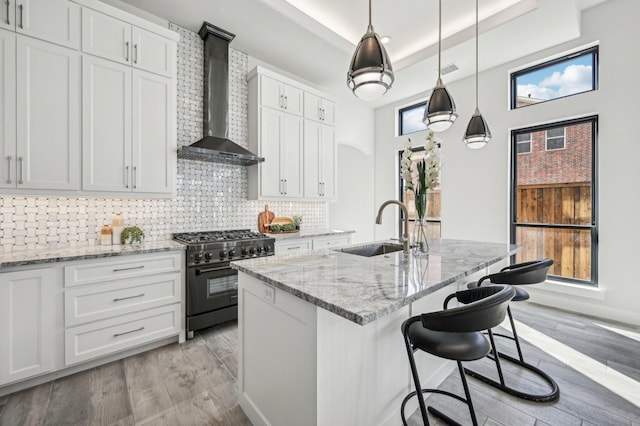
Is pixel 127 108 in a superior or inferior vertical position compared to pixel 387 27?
inferior

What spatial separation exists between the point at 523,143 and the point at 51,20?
5.24 metres

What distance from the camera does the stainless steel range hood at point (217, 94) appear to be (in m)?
3.18

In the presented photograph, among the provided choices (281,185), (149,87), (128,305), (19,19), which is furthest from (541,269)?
(19,19)

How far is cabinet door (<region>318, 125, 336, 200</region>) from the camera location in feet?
14.1

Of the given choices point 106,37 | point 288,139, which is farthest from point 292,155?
point 106,37

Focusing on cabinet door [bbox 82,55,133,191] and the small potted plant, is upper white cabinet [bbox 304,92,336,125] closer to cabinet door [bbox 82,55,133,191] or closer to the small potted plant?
cabinet door [bbox 82,55,133,191]

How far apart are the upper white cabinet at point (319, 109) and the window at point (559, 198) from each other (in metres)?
2.61

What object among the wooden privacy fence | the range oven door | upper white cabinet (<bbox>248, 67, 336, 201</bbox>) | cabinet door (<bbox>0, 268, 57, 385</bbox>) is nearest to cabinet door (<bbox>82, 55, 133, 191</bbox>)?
cabinet door (<bbox>0, 268, 57, 385</bbox>)

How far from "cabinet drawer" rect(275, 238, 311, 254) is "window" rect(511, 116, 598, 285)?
115 inches

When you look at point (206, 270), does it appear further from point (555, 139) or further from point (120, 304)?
point (555, 139)

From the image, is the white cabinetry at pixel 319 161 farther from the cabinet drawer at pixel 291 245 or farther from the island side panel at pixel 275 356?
the island side panel at pixel 275 356

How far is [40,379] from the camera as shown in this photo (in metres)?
2.07

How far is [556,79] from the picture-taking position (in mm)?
3600

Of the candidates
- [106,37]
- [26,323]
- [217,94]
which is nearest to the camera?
[26,323]
